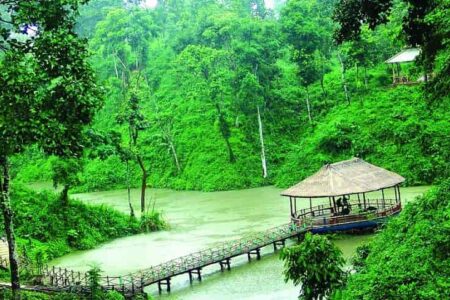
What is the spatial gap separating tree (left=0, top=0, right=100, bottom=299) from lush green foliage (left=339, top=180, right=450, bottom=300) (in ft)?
22.6

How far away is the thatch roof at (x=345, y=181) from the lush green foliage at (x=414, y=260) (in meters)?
10.6

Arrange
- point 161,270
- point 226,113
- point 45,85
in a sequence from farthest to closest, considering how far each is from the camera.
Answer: point 226,113 < point 161,270 < point 45,85

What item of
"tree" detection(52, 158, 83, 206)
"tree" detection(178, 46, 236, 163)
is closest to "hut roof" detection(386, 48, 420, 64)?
"tree" detection(178, 46, 236, 163)

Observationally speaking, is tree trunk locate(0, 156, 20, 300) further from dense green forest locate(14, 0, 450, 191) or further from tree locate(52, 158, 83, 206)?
dense green forest locate(14, 0, 450, 191)

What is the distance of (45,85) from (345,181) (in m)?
18.5

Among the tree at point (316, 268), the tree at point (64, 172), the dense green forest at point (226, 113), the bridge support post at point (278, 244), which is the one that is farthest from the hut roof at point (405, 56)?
the tree at point (316, 268)

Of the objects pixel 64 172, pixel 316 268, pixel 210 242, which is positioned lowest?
pixel 210 242

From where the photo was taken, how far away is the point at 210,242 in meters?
27.6

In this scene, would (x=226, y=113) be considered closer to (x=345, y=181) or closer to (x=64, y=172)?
(x=64, y=172)

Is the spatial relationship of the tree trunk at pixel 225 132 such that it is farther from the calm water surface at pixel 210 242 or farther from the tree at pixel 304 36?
the tree at pixel 304 36

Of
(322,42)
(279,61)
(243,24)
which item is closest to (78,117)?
(243,24)

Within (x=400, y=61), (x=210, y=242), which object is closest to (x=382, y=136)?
(x=400, y=61)

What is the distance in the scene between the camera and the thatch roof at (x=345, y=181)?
26.5 m

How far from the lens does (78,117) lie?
11.3 meters
